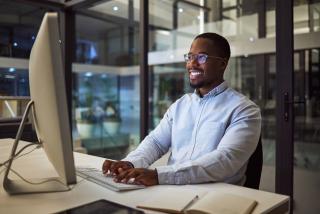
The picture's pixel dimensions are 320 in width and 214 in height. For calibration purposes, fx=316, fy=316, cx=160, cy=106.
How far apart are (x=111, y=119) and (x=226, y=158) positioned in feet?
16.1

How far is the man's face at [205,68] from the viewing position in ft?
5.59

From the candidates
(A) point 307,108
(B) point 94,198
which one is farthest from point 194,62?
(A) point 307,108

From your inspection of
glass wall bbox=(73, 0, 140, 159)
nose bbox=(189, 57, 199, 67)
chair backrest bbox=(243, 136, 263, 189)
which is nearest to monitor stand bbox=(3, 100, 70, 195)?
chair backrest bbox=(243, 136, 263, 189)

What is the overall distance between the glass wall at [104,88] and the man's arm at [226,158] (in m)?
3.56

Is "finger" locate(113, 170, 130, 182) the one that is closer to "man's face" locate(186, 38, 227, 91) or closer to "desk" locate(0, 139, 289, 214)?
"desk" locate(0, 139, 289, 214)

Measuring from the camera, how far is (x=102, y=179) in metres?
1.20

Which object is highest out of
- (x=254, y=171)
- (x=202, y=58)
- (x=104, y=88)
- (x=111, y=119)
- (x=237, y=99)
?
(x=202, y=58)

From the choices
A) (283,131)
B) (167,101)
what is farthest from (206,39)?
(167,101)

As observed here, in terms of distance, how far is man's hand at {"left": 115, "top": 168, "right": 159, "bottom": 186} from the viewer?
1.15m

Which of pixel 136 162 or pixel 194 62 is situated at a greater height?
pixel 194 62

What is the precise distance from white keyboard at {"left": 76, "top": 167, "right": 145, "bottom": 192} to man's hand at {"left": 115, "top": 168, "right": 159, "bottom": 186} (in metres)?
0.02

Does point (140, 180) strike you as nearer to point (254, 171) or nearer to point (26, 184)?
point (26, 184)

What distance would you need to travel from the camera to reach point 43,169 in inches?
55.8

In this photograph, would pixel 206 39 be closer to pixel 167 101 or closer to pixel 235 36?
pixel 235 36
